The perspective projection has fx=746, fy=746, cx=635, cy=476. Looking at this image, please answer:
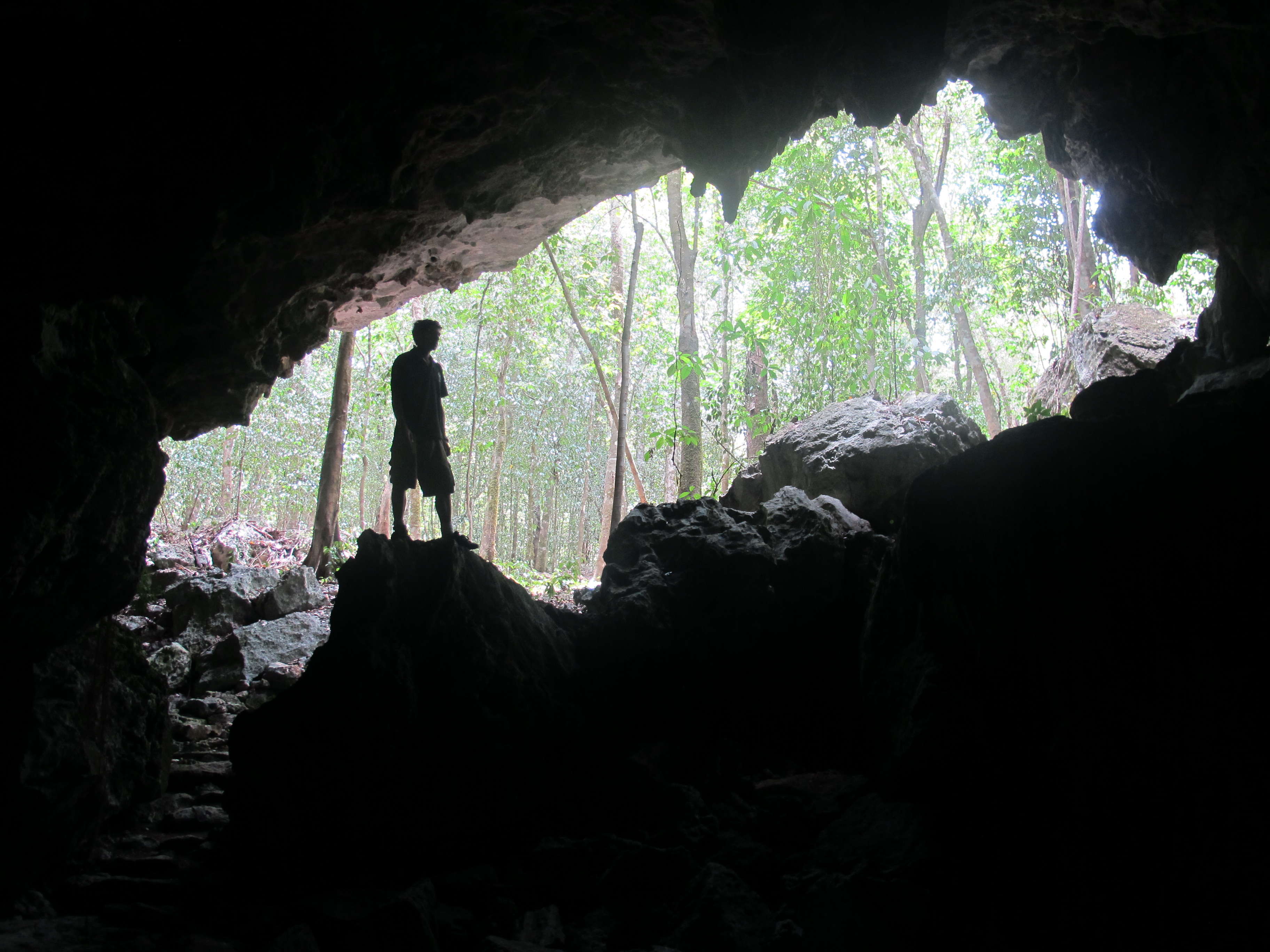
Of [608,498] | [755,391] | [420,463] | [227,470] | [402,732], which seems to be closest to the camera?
[402,732]

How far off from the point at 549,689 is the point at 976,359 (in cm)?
1154

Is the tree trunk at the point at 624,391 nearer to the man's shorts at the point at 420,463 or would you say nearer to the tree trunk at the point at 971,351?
the man's shorts at the point at 420,463

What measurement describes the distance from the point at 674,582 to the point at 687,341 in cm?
719

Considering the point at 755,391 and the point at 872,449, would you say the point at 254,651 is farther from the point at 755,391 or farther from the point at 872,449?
the point at 755,391

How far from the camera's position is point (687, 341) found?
13.2 meters

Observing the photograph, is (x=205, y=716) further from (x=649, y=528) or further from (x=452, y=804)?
(x=649, y=528)

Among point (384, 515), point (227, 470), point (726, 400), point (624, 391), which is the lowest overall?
point (624, 391)

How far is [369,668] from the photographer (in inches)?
204

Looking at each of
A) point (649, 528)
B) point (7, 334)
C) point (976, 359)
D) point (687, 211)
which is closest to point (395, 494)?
point (649, 528)

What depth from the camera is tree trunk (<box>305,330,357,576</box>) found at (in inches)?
430

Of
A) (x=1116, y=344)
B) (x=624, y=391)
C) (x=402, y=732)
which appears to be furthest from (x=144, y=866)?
(x=1116, y=344)

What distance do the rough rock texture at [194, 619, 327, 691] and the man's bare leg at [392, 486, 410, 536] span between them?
2.52 m

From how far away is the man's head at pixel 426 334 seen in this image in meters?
6.38

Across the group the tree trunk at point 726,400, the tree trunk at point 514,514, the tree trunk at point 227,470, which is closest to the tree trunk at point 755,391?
the tree trunk at point 726,400
